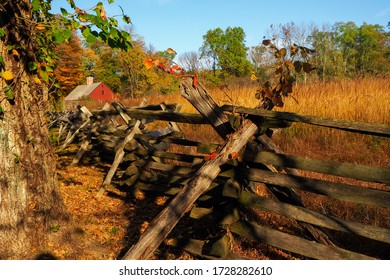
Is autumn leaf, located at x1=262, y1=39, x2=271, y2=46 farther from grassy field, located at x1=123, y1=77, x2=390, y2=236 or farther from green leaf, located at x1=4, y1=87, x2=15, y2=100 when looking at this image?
green leaf, located at x1=4, y1=87, x2=15, y2=100

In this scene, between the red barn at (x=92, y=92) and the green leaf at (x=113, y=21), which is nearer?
the green leaf at (x=113, y=21)

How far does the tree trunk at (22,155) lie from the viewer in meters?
3.67

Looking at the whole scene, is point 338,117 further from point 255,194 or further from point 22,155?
point 22,155

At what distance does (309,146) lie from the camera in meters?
7.80

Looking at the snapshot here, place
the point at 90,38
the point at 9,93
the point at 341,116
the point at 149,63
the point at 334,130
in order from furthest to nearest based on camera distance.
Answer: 1. the point at 341,116
2. the point at 334,130
3. the point at 9,93
4. the point at 90,38
5. the point at 149,63

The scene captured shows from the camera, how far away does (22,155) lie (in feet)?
12.5

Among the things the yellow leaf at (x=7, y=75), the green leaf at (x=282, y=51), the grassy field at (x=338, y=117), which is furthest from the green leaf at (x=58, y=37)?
the grassy field at (x=338, y=117)

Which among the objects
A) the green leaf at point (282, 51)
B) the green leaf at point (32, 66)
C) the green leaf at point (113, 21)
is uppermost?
the green leaf at point (113, 21)

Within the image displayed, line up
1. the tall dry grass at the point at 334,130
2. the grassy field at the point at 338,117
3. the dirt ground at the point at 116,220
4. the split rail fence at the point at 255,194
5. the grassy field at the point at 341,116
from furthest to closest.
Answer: the grassy field at the point at 341,116, the grassy field at the point at 338,117, the tall dry grass at the point at 334,130, the dirt ground at the point at 116,220, the split rail fence at the point at 255,194

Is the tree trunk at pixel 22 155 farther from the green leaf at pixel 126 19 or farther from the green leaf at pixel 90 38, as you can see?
the green leaf at pixel 126 19

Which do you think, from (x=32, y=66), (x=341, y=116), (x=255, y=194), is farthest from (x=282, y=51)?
(x=341, y=116)

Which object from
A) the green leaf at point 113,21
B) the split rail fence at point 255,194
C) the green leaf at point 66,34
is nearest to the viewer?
the split rail fence at point 255,194

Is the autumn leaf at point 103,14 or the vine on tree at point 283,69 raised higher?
the autumn leaf at point 103,14

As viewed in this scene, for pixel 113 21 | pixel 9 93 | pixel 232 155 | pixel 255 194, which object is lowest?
pixel 255 194
